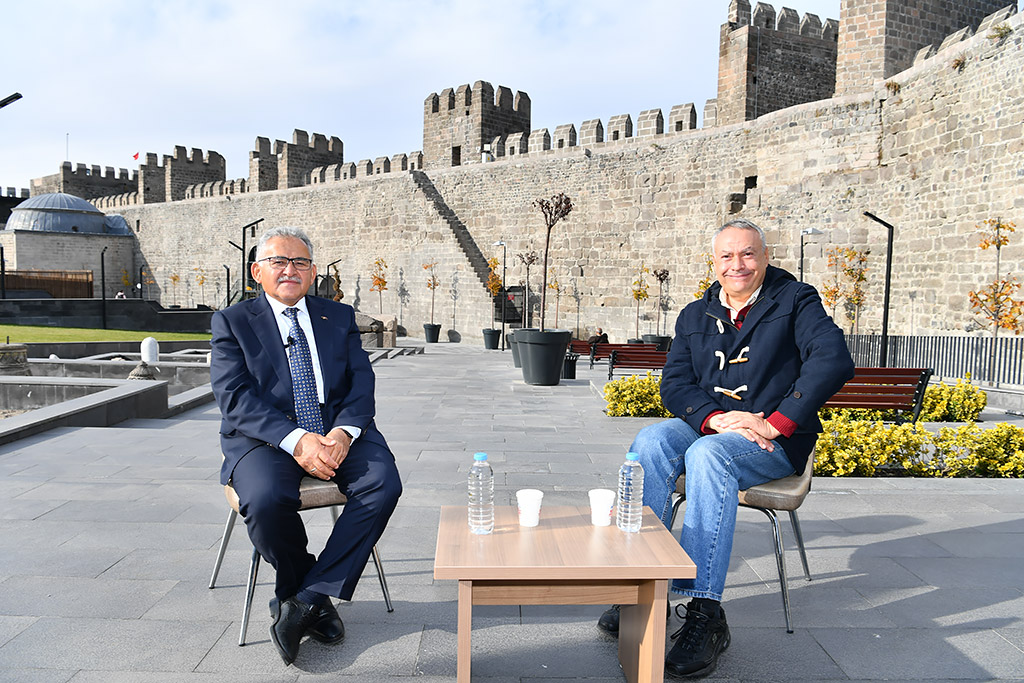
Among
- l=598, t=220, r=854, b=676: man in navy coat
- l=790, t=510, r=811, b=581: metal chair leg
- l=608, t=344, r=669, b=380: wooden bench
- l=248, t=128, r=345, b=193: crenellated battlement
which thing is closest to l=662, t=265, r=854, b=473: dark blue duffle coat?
l=598, t=220, r=854, b=676: man in navy coat

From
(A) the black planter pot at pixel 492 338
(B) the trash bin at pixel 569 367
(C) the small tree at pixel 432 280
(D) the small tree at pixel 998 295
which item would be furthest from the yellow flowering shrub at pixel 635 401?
(C) the small tree at pixel 432 280

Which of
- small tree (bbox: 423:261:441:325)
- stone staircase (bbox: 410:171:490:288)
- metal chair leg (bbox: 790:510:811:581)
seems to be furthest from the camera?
small tree (bbox: 423:261:441:325)

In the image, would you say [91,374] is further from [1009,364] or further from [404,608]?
[1009,364]

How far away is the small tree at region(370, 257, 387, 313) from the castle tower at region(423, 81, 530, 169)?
3.77m

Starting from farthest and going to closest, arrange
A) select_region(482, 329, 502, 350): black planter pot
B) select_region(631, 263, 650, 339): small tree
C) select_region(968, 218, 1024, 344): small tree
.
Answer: select_region(631, 263, 650, 339): small tree → select_region(482, 329, 502, 350): black planter pot → select_region(968, 218, 1024, 344): small tree

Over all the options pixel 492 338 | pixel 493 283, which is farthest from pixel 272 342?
pixel 493 283

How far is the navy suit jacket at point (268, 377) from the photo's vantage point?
2486 mm

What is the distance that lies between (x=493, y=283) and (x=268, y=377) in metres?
18.5

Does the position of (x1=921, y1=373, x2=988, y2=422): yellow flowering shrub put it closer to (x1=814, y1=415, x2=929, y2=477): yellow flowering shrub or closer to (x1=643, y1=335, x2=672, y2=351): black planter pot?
(x1=814, y1=415, x2=929, y2=477): yellow flowering shrub

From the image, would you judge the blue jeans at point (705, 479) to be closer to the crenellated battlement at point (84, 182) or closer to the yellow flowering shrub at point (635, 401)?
the yellow flowering shrub at point (635, 401)

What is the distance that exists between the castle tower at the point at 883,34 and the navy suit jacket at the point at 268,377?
1434cm

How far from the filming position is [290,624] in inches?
86.0

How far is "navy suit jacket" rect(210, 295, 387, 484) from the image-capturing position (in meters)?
2.49

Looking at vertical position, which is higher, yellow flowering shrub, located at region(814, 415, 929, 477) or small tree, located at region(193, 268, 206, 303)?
small tree, located at region(193, 268, 206, 303)
